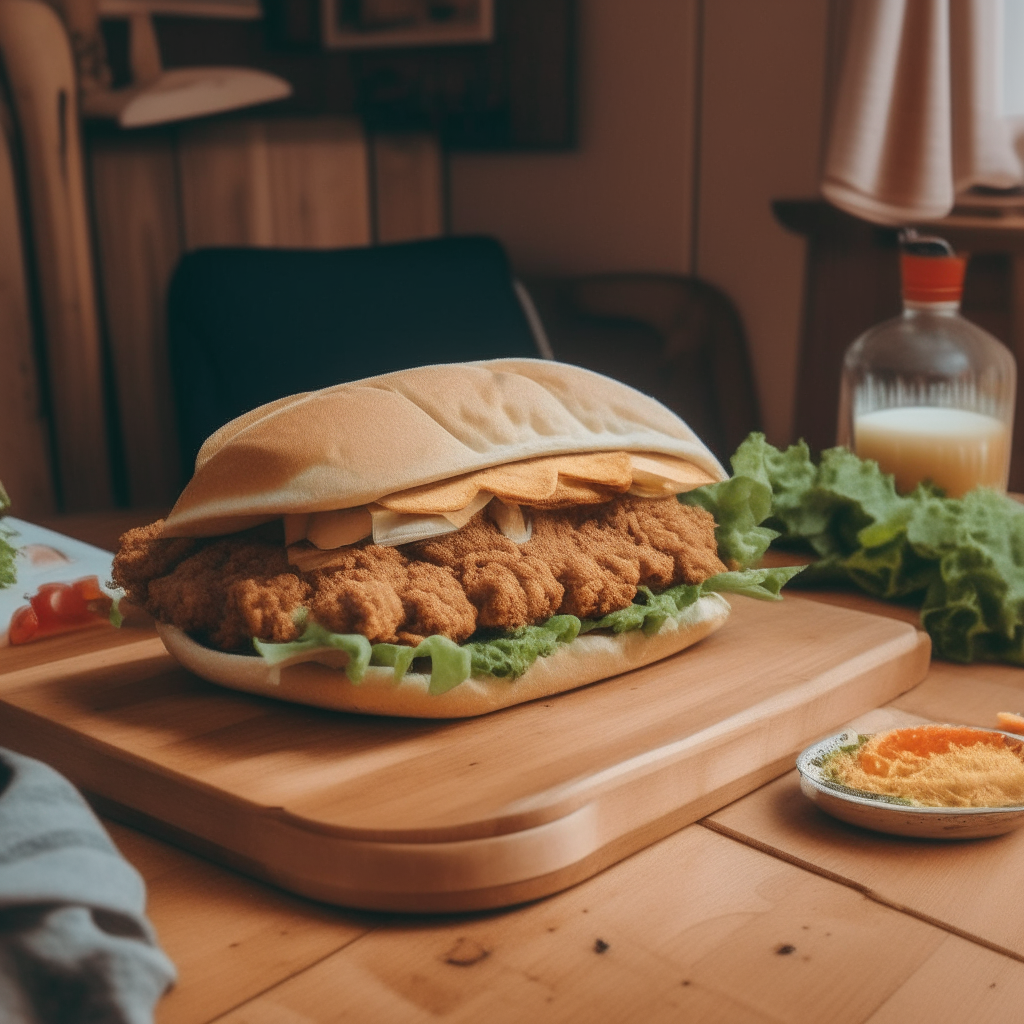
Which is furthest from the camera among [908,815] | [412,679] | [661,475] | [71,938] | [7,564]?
[7,564]

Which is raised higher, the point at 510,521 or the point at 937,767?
the point at 510,521

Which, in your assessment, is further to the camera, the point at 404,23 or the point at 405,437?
the point at 404,23

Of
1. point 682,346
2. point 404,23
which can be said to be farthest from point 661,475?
point 404,23

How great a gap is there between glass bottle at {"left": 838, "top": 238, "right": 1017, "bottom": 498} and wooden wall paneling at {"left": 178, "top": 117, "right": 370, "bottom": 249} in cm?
165

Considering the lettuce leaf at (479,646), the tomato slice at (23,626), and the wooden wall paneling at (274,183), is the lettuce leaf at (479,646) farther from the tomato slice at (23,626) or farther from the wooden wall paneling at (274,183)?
the wooden wall paneling at (274,183)

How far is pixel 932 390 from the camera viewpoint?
1.79 metres

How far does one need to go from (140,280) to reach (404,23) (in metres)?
1.00

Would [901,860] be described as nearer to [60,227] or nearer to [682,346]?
[682,346]

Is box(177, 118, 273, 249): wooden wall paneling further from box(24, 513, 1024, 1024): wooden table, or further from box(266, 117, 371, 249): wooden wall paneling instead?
box(24, 513, 1024, 1024): wooden table

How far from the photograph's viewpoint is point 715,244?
288 centimetres

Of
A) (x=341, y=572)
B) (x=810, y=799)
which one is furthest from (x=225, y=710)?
(x=810, y=799)

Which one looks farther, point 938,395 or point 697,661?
point 938,395

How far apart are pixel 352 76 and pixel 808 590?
7.96ft

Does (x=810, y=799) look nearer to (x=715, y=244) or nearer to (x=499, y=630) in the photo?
(x=499, y=630)
